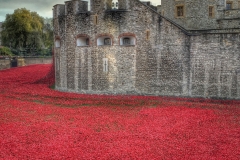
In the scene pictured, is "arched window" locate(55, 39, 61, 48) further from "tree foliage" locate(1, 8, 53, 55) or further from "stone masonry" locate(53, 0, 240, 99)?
"tree foliage" locate(1, 8, 53, 55)

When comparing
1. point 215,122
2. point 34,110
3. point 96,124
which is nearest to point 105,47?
point 34,110

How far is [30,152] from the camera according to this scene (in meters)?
8.63

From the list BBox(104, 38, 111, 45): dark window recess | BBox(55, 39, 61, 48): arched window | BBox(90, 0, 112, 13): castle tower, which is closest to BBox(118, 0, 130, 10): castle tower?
BBox(90, 0, 112, 13): castle tower

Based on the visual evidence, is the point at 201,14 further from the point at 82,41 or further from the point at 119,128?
the point at 119,128

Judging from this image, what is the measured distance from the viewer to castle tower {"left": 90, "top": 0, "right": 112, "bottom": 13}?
18.4 metres

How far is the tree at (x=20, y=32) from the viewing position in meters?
54.5

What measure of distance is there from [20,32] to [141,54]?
43.1 meters

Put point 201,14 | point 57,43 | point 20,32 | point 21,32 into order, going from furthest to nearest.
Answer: point 20,32 → point 21,32 → point 201,14 → point 57,43

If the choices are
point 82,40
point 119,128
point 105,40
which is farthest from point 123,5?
point 119,128

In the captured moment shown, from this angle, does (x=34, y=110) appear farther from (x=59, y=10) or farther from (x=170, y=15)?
(x=170, y=15)

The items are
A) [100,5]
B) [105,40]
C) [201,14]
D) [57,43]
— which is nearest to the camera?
[100,5]

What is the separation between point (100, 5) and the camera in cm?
1850

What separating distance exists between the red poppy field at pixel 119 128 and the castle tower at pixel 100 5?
6.01 metres

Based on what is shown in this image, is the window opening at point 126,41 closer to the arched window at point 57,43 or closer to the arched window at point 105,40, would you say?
the arched window at point 105,40
